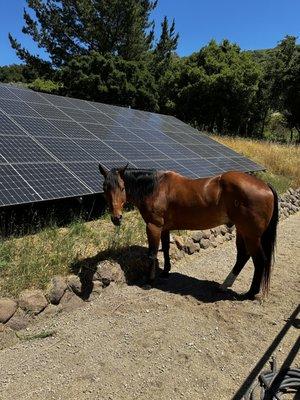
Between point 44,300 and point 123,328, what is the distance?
3.75 feet

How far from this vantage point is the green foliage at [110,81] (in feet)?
98.8

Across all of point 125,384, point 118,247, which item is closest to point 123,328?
point 125,384

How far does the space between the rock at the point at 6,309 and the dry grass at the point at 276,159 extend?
11662 mm

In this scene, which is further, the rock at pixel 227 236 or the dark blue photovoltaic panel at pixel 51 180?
the rock at pixel 227 236

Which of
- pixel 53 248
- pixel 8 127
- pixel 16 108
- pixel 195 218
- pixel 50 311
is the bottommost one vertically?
pixel 50 311

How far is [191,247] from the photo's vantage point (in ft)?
27.2

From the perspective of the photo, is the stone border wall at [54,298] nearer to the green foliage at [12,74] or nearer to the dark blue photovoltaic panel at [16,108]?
the dark blue photovoltaic panel at [16,108]

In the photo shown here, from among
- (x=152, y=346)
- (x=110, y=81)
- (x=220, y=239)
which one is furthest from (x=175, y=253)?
(x=110, y=81)

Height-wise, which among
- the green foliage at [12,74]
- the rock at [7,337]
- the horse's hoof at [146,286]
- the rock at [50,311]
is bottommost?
the rock at [7,337]

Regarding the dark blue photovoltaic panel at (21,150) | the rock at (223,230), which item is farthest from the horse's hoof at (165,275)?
the dark blue photovoltaic panel at (21,150)

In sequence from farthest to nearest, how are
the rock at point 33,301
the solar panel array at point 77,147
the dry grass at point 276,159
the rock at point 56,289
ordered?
the dry grass at point 276,159
the solar panel array at point 77,147
the rock at point 56,289
the rock at point 33,301

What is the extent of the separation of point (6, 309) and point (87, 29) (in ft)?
105

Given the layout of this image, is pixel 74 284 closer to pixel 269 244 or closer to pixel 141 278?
pixel 141 278

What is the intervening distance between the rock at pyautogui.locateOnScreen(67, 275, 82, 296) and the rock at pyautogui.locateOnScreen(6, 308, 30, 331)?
0.79 meters
